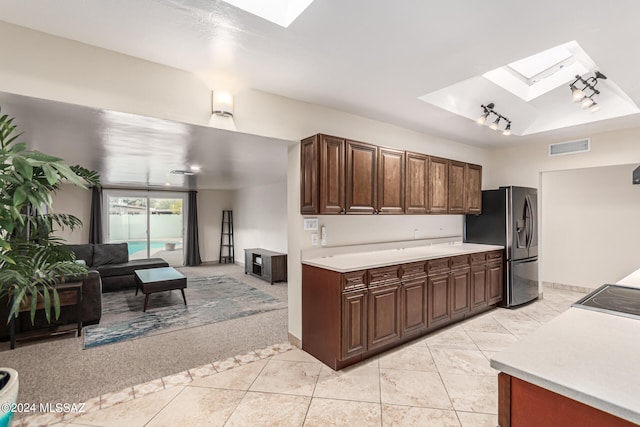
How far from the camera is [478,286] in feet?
13.2

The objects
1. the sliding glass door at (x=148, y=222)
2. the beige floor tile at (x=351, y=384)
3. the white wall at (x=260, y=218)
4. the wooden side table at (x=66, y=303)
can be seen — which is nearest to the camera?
the beige floor tile at (x=351, y=384)

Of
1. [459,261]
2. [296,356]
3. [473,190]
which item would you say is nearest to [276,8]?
[296,356]

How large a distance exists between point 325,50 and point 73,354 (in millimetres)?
3767

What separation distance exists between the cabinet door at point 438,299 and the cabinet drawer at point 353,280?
1.00m

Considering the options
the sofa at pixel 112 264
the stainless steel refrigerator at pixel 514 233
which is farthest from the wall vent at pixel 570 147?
the sofa at pixel 112 264

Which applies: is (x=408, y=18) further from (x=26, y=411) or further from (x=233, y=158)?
(x=26, y=411)

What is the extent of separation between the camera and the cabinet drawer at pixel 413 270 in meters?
3.14

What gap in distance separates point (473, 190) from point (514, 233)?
0.82 metres

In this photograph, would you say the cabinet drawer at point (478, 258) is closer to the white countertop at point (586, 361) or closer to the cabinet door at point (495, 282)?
the cabinet door at point (495, 282)

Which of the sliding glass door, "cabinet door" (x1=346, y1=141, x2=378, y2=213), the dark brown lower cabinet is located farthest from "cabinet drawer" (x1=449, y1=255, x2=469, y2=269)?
the sliding glass door

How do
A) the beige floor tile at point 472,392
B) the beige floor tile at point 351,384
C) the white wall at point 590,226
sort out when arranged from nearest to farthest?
the beige floor tile at point 472,392, the beige floor tile at point 351,384, the white wall at point 590,226

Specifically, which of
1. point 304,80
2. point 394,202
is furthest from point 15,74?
point 394,202

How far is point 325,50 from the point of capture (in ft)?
6.98

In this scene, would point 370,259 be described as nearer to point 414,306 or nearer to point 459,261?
point 414,306
